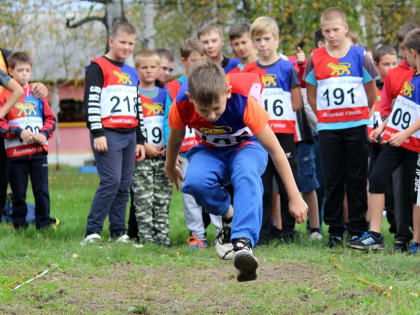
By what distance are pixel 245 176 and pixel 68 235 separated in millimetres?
4122

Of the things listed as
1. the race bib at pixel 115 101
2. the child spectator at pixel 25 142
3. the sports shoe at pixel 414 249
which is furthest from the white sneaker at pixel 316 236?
the child spectator at pixel 25 142

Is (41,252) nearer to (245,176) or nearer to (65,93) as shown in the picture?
(245,176)

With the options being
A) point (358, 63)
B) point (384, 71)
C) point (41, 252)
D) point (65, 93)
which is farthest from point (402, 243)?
point (65, 93)

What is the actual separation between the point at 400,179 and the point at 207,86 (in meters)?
3.68

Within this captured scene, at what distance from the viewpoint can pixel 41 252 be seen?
7.07 metres

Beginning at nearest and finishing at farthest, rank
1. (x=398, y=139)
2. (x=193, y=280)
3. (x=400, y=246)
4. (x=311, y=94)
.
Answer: (x=193, y=280), (x=398, y=139), (x=400, y=246), (x=311, y=94)

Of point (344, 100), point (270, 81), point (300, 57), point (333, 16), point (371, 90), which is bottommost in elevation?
point (344, 100)

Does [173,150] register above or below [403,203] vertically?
above

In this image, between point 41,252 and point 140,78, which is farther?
point 140,78

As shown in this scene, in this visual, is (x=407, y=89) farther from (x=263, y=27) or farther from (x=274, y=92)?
(x=263, y=27)

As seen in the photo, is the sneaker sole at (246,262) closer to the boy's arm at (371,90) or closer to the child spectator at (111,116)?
the child spectator at (111,116)

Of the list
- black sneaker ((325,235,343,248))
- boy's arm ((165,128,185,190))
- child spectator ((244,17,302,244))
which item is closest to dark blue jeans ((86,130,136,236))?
child spectator ((244,17,302,244))

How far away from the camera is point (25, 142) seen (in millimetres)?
8203

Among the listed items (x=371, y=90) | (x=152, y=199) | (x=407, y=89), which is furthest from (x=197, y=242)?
(x=407, y=89)
